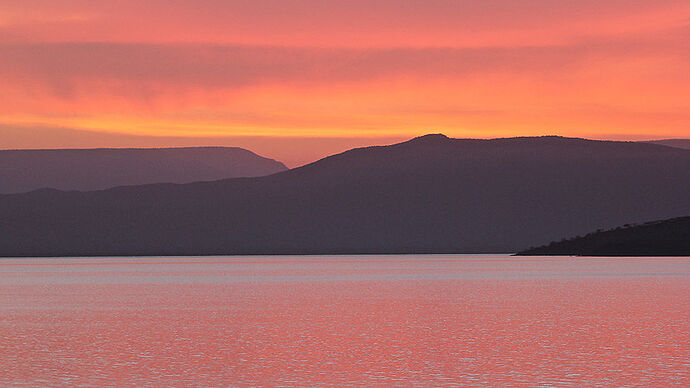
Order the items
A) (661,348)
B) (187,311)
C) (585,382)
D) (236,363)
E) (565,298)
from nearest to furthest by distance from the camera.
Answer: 1. (585,382)
2. (236,363)
3. (661,348)
4. (187,311)
5. (565,298)

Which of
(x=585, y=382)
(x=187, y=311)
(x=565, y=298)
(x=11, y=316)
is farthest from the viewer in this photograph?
(x=565, y=298)

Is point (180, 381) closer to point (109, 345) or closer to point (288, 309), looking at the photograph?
point (109, 345)

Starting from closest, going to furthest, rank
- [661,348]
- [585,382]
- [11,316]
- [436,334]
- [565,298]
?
1. [585,382]
2. [661,348]
3. [436,334]
4. [11,316]
5. [565,298]

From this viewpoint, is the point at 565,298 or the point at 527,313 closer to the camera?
the point at 527,313

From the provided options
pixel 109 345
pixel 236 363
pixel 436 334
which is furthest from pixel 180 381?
pixel 436 334

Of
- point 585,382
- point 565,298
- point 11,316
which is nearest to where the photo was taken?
point 585,382

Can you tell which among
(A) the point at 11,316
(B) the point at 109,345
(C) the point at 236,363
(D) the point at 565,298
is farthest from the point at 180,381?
(D) the point at 565,298

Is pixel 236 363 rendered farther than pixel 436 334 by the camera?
No

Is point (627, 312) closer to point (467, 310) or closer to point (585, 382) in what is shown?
point (467, 310)

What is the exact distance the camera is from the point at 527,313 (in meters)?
54.0

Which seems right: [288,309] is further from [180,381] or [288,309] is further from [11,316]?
[180,381]

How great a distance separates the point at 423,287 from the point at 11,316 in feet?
123

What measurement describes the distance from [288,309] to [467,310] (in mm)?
8779

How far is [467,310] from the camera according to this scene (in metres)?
56.5
